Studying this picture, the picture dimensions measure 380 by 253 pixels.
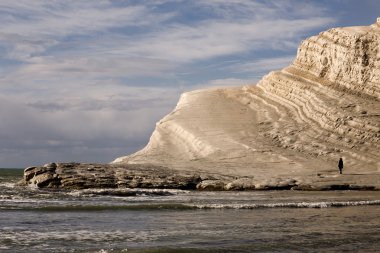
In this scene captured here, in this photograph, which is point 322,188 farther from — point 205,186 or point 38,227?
point 38,227

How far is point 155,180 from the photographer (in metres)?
39.2

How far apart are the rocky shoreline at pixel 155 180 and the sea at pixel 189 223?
4205 millimetres

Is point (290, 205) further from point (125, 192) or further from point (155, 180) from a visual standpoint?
point (155, 180)

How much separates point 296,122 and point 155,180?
1657cm

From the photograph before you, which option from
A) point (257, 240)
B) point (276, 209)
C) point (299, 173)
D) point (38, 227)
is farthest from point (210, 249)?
point (299, 173)

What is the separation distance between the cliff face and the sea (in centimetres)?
1260

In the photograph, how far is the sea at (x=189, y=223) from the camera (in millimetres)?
15616

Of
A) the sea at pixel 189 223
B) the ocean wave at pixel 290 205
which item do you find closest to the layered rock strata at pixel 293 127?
the sea at pixel 189 223

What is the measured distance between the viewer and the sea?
51.2 ft

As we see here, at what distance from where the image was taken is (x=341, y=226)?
19344 mm

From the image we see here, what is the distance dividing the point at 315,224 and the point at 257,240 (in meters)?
4.14

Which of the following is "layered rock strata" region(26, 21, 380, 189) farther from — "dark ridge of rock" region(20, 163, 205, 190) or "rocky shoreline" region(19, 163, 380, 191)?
"dark ridge of rock" region(20, 163, 205, 190)

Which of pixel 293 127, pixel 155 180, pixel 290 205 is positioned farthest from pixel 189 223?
pixel 293 127

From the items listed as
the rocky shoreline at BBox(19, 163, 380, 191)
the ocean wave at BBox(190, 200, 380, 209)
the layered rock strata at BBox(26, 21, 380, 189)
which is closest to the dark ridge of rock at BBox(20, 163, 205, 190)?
the rocky shoreline at BBox(19, 163, 380, 191)
